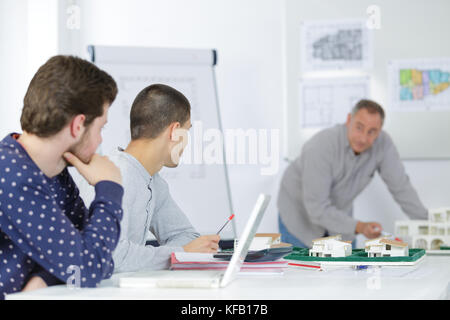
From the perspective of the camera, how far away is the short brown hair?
111cm

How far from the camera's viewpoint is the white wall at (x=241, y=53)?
359 centimetres

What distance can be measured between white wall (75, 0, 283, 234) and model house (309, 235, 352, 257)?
79.4 inches

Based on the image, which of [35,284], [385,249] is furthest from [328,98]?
[35,284]

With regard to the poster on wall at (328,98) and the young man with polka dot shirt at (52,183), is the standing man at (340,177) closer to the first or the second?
the poster on wall at (328,98)

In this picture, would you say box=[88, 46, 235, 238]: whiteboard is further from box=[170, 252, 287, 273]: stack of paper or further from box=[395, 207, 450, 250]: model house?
box=[170, 252, 287, 273]: stack of paper

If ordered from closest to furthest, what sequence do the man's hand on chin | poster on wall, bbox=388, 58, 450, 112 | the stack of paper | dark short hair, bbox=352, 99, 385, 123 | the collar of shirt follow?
the man's hand on chin, the stack of paper, the collar of shirt, dark short hair, bbox=352, 99, 385, 123, poster on wall, bbox=388, 58, 450, 112

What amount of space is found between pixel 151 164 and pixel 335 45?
2311 millimetres

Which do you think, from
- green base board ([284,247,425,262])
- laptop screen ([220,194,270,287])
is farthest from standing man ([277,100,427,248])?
laptop screen ([220,194,270,287])

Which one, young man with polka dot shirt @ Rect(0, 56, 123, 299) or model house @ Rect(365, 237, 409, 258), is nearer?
young man with polka dot shirt @ Rect(0, 56, 123, 299)

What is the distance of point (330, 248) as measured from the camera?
1491 mm

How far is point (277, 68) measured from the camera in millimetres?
3596

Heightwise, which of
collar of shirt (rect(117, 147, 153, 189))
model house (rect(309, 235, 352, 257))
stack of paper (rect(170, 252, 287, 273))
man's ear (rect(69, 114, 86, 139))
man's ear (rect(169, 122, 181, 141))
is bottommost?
model house (rect(309, 235, 352, 257))

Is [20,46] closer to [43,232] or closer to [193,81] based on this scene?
[193,81]
